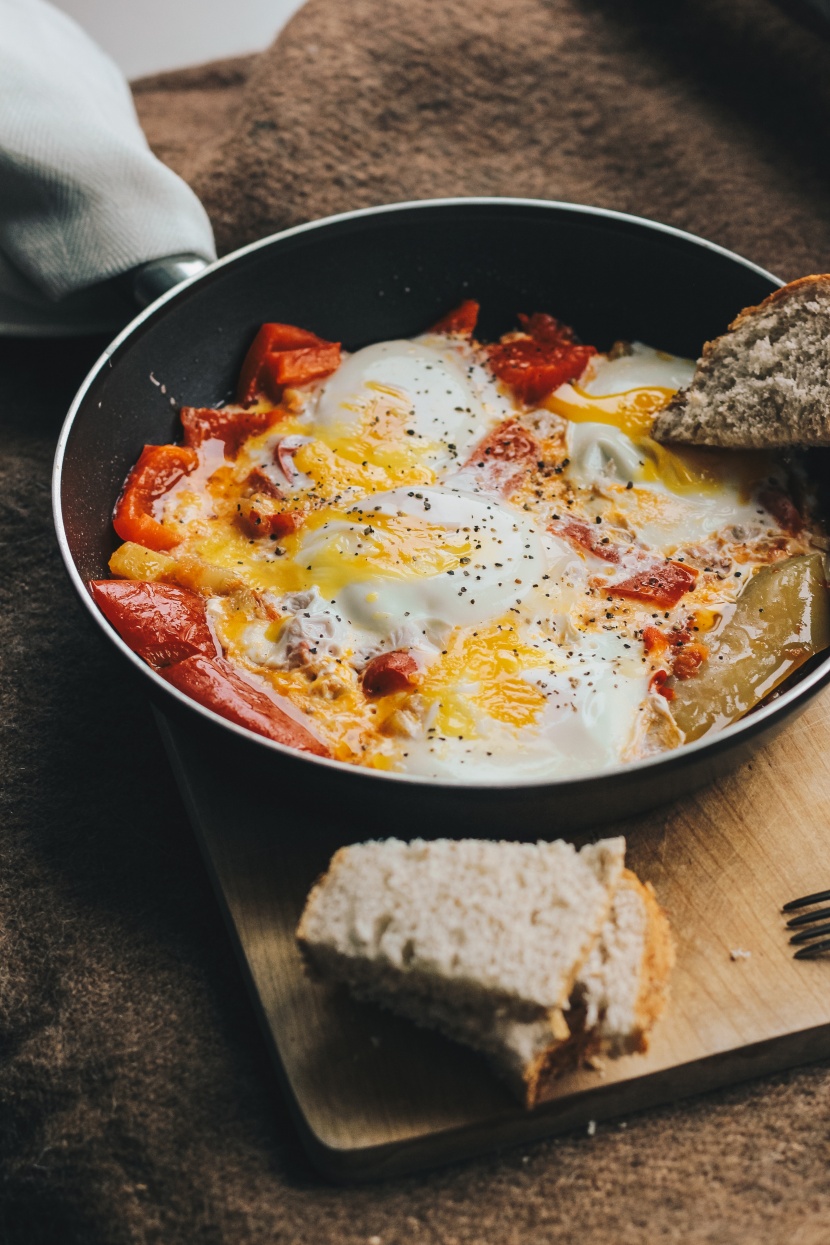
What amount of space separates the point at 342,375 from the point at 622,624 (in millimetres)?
1416

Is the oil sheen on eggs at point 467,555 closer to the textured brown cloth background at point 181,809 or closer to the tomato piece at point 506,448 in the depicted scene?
the tomato piece at point 506,448

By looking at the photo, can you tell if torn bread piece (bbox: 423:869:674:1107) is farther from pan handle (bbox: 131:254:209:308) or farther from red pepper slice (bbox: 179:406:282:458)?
pan handle (bbox: 131:254:209:308)

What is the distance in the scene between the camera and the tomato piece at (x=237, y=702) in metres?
2.95

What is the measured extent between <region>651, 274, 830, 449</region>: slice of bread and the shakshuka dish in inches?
5.3

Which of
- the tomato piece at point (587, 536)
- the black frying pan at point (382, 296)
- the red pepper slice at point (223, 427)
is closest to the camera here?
the tomato piece at point (587, 536)

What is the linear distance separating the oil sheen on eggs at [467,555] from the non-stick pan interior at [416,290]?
0.20 m

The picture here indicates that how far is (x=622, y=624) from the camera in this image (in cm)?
331

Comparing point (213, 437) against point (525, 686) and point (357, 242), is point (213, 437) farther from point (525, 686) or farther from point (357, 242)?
point (525, 686)

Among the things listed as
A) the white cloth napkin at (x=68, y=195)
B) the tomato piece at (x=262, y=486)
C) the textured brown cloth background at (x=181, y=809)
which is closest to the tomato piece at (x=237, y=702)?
the textured brown cloth background at (x=181, y=809)

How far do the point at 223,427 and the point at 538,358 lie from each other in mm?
1163

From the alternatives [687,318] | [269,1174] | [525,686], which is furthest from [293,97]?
[269,1174]

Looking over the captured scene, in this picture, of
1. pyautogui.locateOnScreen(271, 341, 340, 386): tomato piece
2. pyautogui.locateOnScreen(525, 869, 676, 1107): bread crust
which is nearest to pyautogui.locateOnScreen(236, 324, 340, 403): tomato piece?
pyautogui.locateOnScreen(271, 341, 340, 386): tomato piece

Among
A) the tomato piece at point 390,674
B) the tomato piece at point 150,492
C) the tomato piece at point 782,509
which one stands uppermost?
the tomato piece at point 782,509

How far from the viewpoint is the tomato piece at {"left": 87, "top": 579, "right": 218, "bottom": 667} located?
3156 mm
